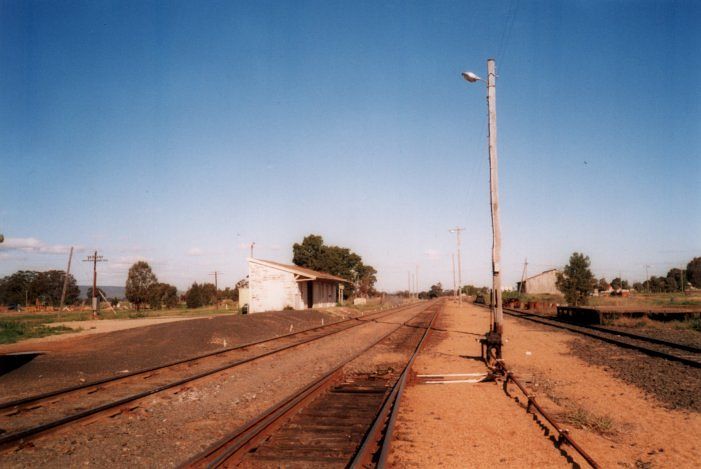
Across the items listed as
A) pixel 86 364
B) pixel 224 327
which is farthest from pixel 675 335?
pixel 86 364

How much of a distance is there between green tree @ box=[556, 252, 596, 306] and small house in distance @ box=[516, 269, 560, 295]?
64096 mm

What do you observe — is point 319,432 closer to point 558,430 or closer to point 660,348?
point 558,430

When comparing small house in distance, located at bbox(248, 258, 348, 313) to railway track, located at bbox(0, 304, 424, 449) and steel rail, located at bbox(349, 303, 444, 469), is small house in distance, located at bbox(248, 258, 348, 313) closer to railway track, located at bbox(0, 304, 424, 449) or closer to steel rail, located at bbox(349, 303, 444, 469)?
railway track, located at bbox(0, 304, 424, 449)

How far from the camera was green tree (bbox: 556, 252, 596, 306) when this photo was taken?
140ft

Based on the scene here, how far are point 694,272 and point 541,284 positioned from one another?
267ft

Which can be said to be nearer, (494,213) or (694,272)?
(494,213)

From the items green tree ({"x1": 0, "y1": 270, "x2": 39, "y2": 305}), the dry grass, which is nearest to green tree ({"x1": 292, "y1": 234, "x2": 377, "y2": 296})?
the dry grass

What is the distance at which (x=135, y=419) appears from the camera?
22.7ft

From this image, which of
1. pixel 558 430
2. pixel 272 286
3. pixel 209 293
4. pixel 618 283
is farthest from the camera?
pixel 618 283

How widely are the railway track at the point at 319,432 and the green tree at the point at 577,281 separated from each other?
39.9 meters

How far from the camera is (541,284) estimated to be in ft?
358

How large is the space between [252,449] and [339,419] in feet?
5.40

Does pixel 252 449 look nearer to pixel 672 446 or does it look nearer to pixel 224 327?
pixel 672 446

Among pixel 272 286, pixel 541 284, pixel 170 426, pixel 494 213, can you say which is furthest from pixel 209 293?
pixel 541 284
